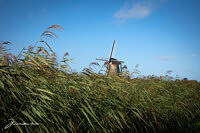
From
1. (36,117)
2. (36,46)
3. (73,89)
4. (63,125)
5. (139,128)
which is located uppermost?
(36,46)

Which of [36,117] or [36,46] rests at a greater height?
[36,46]

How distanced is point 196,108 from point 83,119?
15.2 ft

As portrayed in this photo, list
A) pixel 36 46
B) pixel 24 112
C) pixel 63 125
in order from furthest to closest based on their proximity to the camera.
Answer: pixel 36 46
pixel 63 125
pixel 24 112

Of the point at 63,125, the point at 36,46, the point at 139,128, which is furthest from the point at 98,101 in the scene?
the point at 36,46

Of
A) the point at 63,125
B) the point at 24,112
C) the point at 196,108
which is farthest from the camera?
the point at 196,108

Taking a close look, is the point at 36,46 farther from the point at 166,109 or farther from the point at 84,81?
the point at 166,109

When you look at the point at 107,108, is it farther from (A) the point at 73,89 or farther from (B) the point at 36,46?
(B) the point at 36,46

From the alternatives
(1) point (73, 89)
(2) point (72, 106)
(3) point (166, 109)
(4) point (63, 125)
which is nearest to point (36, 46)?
(1) point (73, 89)

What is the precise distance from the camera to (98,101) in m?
2.82

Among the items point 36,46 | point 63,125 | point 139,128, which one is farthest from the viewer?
point 139,128

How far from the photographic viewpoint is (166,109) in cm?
379

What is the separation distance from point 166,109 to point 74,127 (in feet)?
8.43

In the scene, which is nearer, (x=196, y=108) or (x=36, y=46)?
(x=36, y=46)

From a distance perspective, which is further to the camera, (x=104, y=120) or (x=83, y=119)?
(x=104, y=120)
